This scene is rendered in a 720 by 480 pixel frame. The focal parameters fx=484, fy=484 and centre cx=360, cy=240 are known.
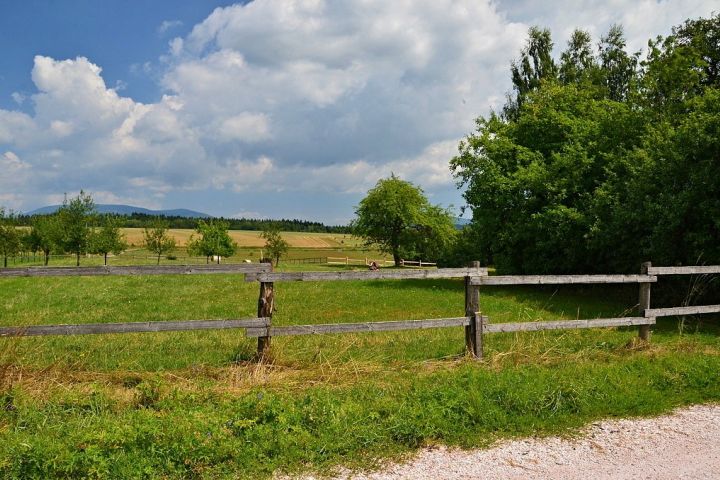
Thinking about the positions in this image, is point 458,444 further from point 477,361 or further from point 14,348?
point 14,348

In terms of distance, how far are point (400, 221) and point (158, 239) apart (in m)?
28.4

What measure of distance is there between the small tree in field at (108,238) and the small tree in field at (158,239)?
116 inches

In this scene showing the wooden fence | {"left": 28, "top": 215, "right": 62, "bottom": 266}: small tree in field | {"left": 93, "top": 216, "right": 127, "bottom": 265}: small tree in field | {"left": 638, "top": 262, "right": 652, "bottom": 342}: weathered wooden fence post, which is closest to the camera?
the wooden fence

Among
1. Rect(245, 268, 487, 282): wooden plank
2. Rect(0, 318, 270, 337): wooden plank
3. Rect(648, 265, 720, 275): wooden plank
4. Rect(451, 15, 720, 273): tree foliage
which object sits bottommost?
Rect(0, 318, 270, 337): wooden plank

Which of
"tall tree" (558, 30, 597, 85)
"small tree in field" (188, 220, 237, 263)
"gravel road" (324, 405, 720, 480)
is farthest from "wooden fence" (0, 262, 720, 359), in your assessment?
"small tree in field" (188, 220, 237, 263)

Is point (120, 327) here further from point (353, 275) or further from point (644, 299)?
point (644, 299)

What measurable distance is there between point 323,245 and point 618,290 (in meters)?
104

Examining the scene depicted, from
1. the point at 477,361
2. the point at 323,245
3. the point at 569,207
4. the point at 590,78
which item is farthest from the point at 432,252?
the point at 323,245

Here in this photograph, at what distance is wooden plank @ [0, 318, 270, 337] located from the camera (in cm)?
656

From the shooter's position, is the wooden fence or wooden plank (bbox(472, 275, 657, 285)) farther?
wooden plank (bbox(472, 275, 657, 285))

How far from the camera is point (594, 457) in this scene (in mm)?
4746

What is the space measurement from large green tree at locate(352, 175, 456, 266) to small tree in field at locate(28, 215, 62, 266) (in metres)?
31.1

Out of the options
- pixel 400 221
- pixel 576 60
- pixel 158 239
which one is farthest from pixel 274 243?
pixel 576 60

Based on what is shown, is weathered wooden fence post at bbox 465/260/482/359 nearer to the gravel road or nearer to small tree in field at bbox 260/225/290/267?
the gravel road
